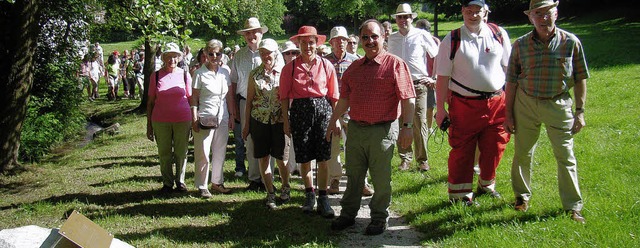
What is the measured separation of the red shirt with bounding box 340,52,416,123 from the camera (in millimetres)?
5199

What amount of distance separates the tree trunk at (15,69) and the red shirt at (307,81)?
19.2 feet

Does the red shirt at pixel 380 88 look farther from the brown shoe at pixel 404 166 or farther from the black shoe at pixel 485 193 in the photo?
the brown shoe at pixel 404 166

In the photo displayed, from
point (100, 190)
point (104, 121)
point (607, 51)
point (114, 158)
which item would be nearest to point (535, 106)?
point (100, 190)

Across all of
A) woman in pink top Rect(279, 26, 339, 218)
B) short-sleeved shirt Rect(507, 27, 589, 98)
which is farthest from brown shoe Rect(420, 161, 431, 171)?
short-sleeved shirt Rect(507, 27, 589, 98)

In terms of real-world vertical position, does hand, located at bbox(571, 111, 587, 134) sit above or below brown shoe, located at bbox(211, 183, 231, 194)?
above

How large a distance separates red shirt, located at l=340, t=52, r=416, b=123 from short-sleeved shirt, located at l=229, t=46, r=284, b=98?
7.43ft

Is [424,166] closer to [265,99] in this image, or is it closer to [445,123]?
[445,123]

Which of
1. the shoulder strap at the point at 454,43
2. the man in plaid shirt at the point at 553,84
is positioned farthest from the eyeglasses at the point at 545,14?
the shoulder strap at the point at 454,43

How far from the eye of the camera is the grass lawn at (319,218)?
4.91m

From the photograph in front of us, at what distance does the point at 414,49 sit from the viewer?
7.56 m

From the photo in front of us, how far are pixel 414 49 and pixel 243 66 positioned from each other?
7.44 feet

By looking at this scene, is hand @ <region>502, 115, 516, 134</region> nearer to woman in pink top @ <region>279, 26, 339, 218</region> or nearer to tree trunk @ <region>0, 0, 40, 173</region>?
woman in pink top @ <region>279, 26, 339, 218</region>

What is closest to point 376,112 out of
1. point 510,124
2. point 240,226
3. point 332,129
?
point 332,129

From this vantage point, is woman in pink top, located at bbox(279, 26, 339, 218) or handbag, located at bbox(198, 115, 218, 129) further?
handbag, located at bbox(198, 115, 218, 129)
